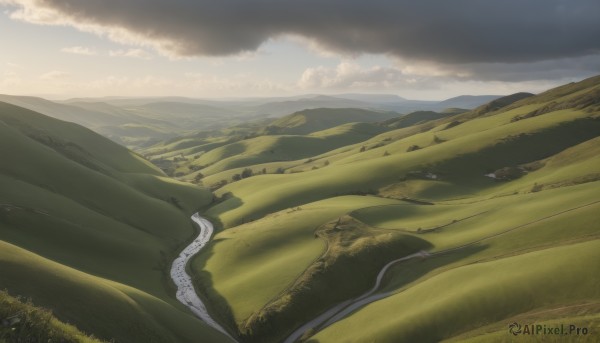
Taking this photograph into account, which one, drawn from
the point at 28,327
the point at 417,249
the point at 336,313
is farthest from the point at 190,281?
the point at 28,327

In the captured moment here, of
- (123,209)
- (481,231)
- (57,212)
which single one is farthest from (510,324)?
(123,209)

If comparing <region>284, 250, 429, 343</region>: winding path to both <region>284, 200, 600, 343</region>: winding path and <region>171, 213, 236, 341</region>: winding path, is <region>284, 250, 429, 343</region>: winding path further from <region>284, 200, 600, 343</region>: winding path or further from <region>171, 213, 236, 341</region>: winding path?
<region>171, 213, 236, 341</region>: winding path

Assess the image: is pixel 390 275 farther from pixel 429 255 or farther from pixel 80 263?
pixel 80 263

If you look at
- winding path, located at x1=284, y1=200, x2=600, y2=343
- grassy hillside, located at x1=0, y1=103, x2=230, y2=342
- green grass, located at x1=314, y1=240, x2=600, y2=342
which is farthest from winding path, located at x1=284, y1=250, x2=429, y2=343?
grassy hillside, located at x1=0, y1=103, x2=230, y2=342

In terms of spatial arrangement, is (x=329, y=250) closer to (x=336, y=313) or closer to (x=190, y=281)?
(x=336, y=313)

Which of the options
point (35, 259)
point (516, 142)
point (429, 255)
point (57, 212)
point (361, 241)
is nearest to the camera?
point (35, 259)

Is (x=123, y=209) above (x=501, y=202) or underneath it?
underneath

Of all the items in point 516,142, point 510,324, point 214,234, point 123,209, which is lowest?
point 214,234

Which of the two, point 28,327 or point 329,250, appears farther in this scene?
point 329,250
